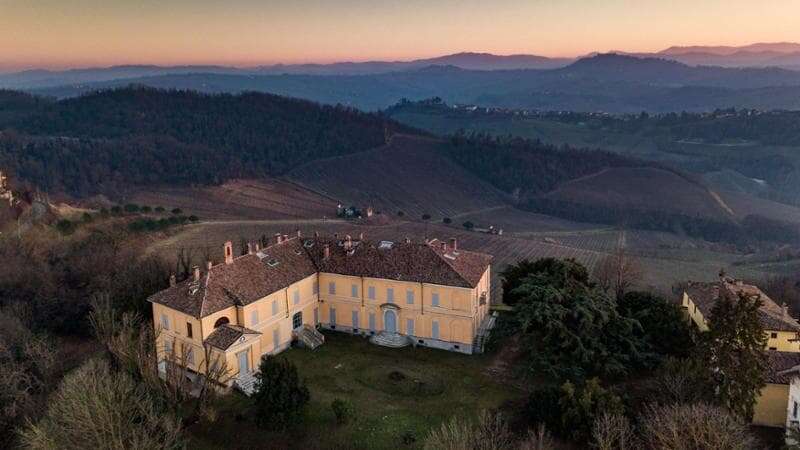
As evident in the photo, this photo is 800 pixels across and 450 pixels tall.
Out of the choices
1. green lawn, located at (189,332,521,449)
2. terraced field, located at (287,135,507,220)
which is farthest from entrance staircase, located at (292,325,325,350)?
terraced field, located at (287,135,507,220)

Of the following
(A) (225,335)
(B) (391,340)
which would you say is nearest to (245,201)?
(B) (391,340)

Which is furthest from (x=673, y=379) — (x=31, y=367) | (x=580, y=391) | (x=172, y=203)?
(x=172, y=203)

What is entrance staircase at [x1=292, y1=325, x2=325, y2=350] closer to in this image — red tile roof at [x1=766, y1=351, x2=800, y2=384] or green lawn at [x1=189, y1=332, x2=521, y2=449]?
green lawn at [x1=189, y1=332, x2=521, y2=449]

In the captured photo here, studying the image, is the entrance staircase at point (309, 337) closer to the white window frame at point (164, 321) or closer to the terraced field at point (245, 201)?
the white window frame at point (164, 321)

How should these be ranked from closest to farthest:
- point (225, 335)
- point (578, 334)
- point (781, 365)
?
1. point (781, 365)
2. point (578, 334)
3. point (225, 335)

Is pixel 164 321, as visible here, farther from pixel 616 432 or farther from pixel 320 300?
pixel 616 432
